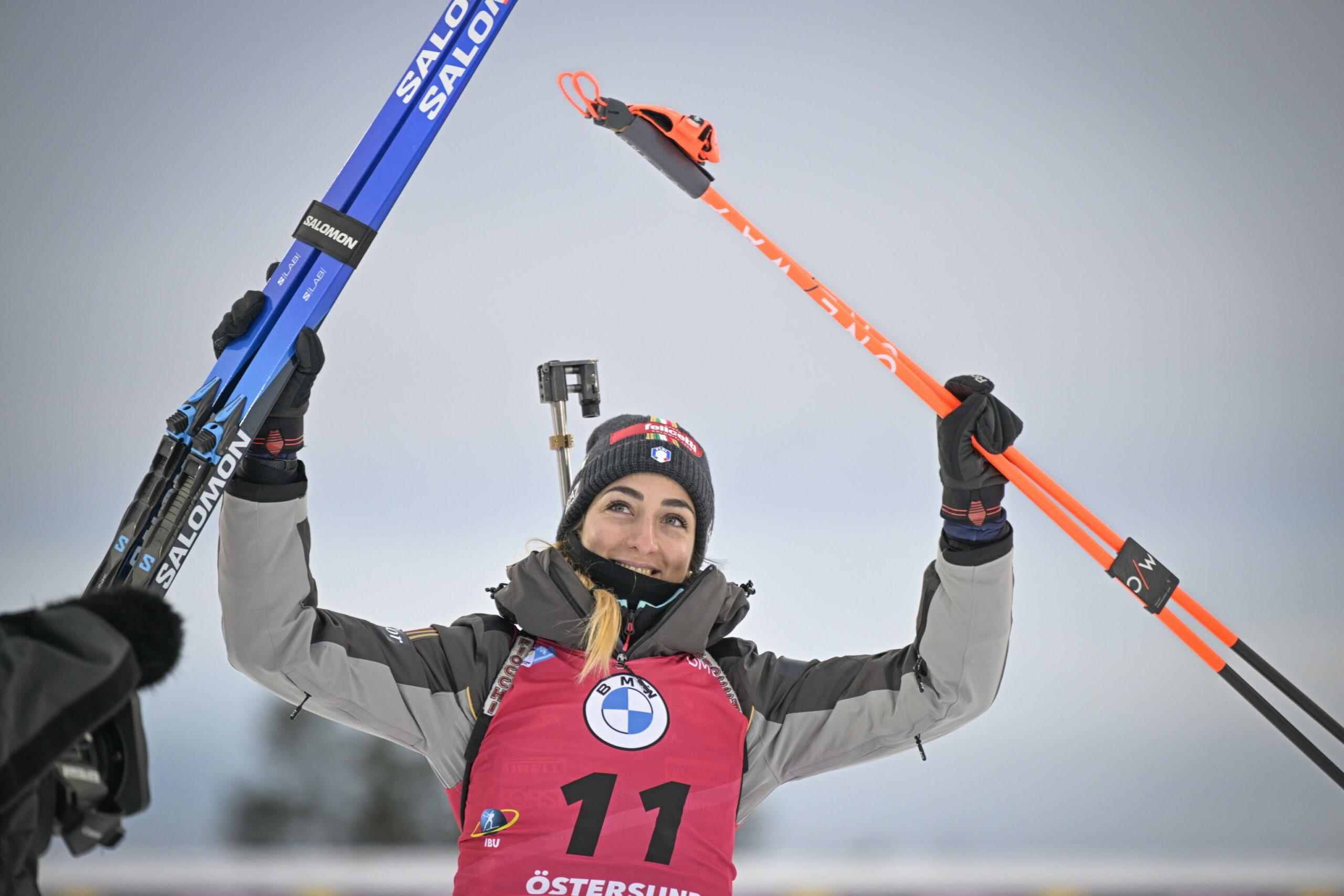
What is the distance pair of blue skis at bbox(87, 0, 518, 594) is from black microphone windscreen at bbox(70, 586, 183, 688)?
0.76 m

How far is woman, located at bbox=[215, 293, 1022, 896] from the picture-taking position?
6.32 feet

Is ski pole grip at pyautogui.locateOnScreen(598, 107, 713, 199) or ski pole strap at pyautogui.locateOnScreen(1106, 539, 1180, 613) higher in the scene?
ski pole grip at pyautogui.locateOnScreen(598, 107, 713, 199)

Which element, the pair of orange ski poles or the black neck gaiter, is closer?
the pair of orange ski poles

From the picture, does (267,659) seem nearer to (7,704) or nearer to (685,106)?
(7,704)

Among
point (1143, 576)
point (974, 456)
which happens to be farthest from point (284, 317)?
point (1143, 576)

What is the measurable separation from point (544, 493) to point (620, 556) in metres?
1.74

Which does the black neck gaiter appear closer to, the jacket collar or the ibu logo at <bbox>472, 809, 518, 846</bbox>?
the jacket collar

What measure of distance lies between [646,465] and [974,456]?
694mm

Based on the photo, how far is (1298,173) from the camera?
15.0 ft

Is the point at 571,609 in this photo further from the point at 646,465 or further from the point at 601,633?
the point at 646,465

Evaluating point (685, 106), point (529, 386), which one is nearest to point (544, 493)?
point (529, 386)

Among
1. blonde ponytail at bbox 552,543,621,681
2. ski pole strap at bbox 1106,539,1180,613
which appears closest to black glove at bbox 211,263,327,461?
blonde ponytail at bbox 552,543,621,681

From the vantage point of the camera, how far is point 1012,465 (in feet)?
6.84

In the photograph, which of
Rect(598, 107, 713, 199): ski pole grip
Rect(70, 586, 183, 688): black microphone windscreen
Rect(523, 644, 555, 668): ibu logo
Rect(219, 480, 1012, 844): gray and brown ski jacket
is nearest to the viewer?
Rect(70, 586, 183, 688): black microphone windscreen
